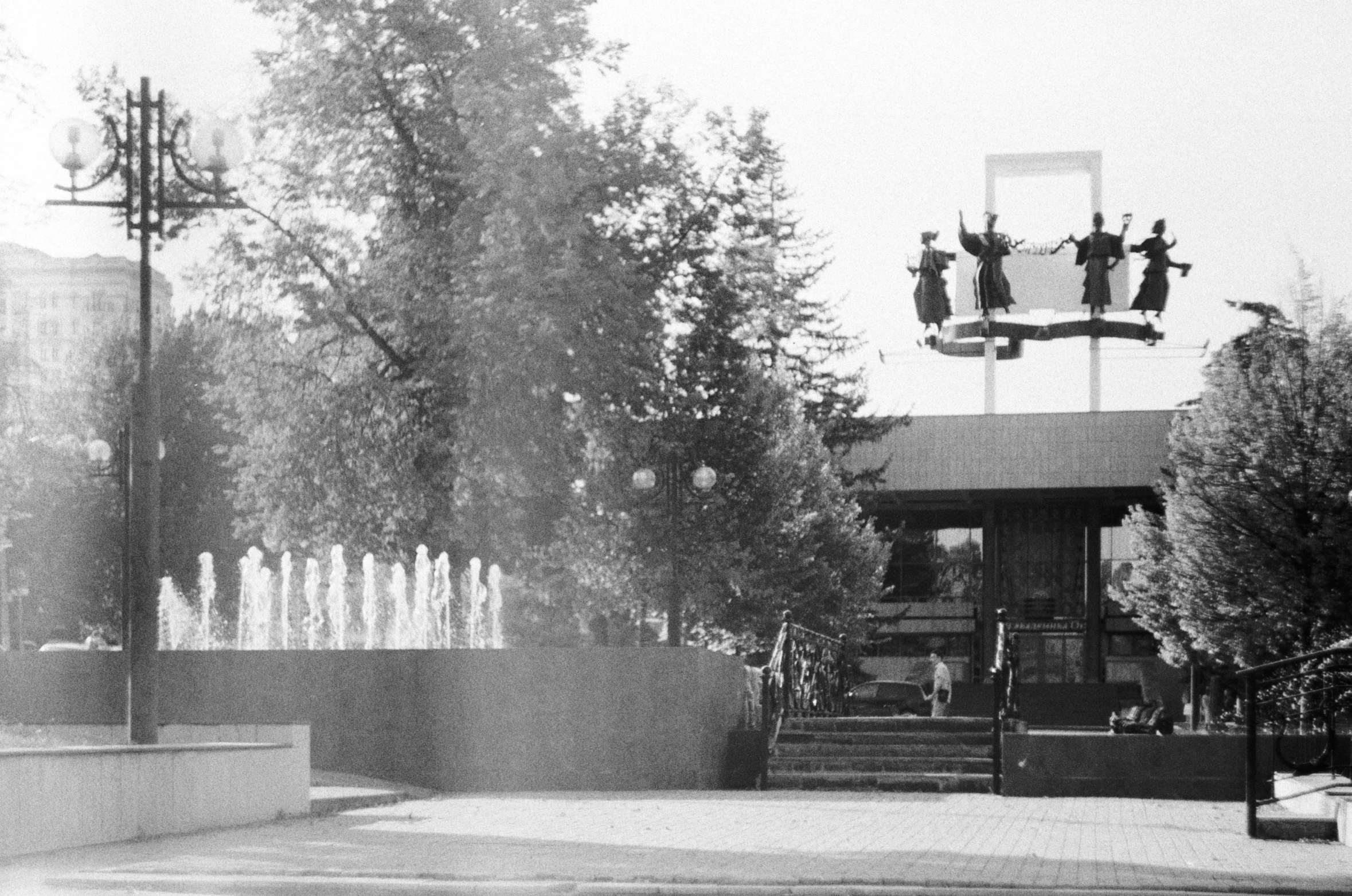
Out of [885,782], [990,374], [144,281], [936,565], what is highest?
[990,374]

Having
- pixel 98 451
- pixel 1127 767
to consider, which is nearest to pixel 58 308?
pixel 98 451

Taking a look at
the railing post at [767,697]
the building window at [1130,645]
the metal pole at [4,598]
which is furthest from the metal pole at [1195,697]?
the metal pole at [4,598]

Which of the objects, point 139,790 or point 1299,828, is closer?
point 139,790

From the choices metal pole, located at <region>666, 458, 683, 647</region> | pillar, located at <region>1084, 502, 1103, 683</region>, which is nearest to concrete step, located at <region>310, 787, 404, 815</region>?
metal pole, located at <region>666, 458, 683, 647</region>

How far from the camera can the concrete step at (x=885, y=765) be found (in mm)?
21766

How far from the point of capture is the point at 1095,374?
49375mm

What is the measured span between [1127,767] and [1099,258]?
27067mm

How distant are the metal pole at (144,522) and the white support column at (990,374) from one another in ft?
107

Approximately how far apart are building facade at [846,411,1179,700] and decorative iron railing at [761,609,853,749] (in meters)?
26.0

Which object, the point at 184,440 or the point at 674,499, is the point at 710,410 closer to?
the point at 674,499

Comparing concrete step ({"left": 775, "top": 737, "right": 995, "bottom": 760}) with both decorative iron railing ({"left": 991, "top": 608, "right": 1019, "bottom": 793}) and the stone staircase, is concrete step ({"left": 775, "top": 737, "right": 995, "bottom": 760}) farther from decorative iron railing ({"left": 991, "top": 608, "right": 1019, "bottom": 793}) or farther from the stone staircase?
decorative iron railing ({"left": 991, "top": 608, "right": 1019, "bottom": 793})

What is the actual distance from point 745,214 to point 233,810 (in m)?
19.4

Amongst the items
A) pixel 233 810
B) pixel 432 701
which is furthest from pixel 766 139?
pixel 233 810

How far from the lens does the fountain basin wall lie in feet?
67.7
